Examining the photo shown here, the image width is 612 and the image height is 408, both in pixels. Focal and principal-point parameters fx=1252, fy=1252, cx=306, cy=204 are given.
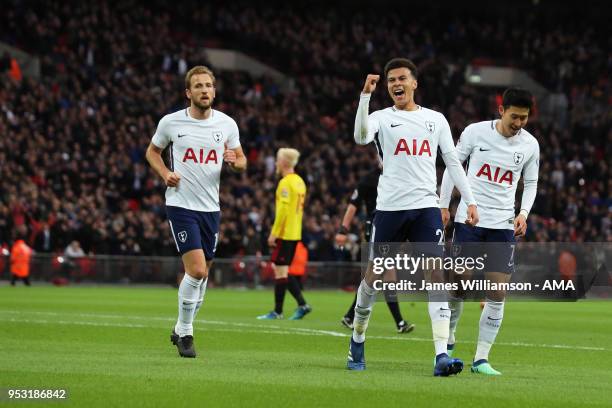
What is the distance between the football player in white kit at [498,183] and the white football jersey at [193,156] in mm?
2181

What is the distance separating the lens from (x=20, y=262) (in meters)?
30.1

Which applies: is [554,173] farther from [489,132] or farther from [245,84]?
[489,132]

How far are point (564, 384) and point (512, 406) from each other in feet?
5.26

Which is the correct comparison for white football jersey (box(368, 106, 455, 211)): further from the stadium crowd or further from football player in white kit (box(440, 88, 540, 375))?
the stadium crowd

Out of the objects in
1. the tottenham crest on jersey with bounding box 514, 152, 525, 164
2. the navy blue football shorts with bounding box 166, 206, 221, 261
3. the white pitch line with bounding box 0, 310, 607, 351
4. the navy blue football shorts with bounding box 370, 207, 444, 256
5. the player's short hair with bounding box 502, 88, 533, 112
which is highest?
the player's short hair with bounding box 502, 88, 533, 112

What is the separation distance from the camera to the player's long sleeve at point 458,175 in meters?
9.97

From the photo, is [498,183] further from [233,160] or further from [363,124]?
[233,160]

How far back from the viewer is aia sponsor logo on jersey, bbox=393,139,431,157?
32.8 feet

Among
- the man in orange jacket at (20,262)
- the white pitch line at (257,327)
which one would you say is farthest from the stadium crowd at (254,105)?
the white pitch line at (257,327)

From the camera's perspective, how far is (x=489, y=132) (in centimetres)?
1087

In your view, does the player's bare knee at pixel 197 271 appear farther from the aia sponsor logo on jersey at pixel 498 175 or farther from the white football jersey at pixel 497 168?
the aia sponsor logo on jersey at pixel 498 175

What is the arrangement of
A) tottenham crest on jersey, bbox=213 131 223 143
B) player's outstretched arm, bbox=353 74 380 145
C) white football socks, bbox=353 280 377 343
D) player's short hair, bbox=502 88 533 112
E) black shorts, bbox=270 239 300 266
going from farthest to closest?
1. black shorts, bbox=270 239 300 266
2. tottenham crest on jersey, bbox=213 131 223 143
3. player's short hair, bbox=502 88 533 112
4. white football socks, bbox=353 280 377 343
5. player's outstretched arm, bbox=353 74 380 145

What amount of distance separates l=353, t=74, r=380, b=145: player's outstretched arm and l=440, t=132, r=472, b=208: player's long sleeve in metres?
1.19

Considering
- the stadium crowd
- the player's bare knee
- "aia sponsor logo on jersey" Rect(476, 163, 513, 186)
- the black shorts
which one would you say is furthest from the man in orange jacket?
"aia sponsor logo on jersey" Rect(476, 163, 513, 186)
